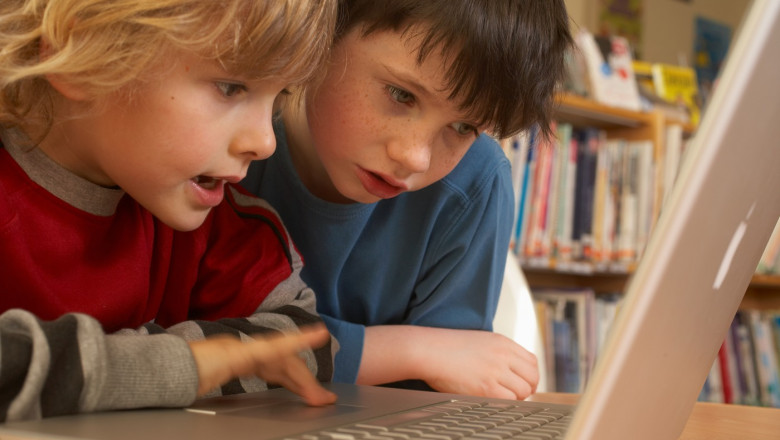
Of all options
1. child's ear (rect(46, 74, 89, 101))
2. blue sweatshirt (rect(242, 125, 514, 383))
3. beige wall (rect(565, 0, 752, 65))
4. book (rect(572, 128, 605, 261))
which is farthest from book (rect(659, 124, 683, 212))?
child's ear (rect(46, 74, 89, 101))

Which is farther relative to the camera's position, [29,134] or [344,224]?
[344,224]

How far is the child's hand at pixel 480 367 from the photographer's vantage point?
1001mm

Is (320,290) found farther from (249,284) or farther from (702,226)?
(702,226)

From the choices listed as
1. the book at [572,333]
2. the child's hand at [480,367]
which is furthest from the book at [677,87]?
the child's hand at [480,367]

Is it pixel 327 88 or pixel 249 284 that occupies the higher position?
pixel 327 88

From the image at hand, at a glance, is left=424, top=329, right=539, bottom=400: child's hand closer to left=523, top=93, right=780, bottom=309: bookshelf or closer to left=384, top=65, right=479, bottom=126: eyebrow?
left=384, top=65, right=479, bottom=126: eyebrow

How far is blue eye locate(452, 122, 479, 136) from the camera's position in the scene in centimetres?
92

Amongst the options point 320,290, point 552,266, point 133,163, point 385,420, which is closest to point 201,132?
point 133,163

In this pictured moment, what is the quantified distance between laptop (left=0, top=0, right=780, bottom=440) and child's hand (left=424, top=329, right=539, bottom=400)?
32cm

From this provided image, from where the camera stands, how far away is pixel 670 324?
15.3 inches

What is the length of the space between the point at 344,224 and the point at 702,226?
29.6 inches

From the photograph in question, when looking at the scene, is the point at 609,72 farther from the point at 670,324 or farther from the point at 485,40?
the point at 670,324

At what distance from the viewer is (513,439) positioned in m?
0.51

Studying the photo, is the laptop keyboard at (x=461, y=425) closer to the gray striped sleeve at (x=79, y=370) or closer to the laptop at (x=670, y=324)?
the laptop at (x=670, y=324)
